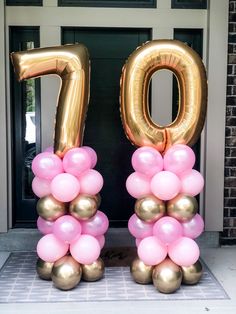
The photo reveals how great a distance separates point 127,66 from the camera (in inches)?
171

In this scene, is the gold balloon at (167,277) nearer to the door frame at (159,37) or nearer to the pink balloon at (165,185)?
the pink balloon at (165,185)

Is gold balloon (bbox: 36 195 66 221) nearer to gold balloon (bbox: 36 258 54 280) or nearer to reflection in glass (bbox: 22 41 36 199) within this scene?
gold balloon (bbox: 36 258 54 280)

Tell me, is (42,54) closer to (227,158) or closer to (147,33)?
(147,33)

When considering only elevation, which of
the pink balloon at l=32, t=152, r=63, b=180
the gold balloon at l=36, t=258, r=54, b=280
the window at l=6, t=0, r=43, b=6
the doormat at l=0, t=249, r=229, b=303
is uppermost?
the window at l=6, t=0, r=43, b=6

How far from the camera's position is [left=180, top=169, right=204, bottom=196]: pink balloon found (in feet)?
13.9

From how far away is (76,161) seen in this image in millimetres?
4176

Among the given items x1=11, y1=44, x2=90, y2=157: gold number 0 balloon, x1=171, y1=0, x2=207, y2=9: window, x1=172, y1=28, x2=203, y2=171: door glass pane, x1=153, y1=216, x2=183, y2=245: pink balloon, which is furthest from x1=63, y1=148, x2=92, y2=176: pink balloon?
x1=171, y1=0, x2=207, y2=9: window

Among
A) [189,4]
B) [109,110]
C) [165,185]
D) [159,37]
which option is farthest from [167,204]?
[189,4]

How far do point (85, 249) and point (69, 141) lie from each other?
923 mm

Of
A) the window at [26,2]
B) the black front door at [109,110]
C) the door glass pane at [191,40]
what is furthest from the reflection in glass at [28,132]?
the door glass pane at [191,40]

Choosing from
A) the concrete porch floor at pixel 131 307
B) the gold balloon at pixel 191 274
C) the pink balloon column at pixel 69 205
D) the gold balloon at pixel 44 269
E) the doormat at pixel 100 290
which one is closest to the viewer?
the concrete porch floor at pixel 131 307

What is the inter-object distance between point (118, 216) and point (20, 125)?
4.79 ft

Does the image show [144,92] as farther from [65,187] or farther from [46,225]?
[46,225]

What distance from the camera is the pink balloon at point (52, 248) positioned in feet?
13.9
